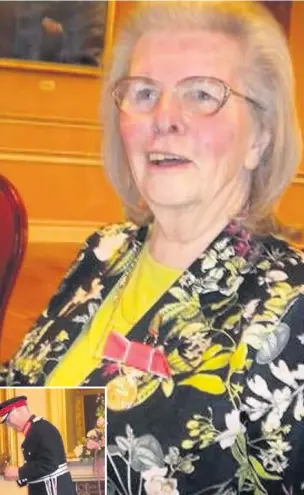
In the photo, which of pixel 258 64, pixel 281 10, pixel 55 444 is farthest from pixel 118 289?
pixel 281 10

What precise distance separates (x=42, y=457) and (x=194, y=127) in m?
0.56

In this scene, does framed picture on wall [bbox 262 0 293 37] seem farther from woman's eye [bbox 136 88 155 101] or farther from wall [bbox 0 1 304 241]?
woman's eye [bbox 136 88 155 101]

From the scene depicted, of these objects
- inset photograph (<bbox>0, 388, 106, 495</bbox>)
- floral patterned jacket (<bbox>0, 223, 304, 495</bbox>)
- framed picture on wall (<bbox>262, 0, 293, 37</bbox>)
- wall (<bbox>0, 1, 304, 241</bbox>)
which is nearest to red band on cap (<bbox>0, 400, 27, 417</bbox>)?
inset photograph (<bbox>0, 388, 106, 495</bbox>)

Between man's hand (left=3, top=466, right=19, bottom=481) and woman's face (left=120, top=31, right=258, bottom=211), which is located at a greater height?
woman's face (left=120, top=31, right=258, bottom=211)

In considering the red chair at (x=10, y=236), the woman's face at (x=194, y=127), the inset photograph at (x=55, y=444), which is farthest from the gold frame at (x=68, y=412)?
the woman's face at (x=194, y=127)

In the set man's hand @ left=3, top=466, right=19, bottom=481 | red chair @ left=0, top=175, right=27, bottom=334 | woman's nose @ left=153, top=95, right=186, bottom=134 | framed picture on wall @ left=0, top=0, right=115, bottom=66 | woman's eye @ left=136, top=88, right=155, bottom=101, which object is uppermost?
framed picture on wall @ left=0, top=0, right=115, bottom=66

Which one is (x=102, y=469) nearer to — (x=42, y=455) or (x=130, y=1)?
(x=42, y=455)

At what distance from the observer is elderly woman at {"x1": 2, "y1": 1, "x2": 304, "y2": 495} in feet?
3.88

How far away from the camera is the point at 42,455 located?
1264 millimetres

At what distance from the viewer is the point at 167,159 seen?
4.15ft

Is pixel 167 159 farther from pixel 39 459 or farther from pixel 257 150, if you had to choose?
pixel 39 459

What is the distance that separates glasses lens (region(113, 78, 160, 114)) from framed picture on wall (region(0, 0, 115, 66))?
0.21ft

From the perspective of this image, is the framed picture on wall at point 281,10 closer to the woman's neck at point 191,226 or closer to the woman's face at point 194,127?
the woman's face at point 194,127

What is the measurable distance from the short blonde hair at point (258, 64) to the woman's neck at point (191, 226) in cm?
3
